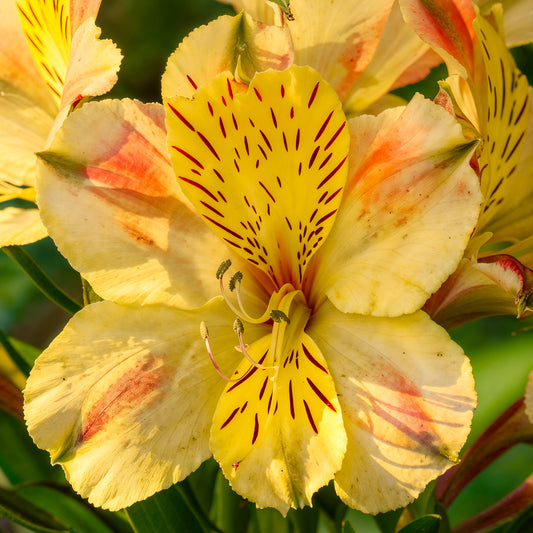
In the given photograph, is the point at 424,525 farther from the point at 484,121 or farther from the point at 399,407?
the point at 484,121

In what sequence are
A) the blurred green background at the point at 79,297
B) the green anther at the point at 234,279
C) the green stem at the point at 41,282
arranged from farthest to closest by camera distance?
the blurred green background at the point at 79,297 < the green stem at the point at 41,282 < the green anther at the point at 234,279

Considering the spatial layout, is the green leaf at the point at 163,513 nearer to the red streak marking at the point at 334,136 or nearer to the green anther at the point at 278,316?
the green anther at the point at 278,316

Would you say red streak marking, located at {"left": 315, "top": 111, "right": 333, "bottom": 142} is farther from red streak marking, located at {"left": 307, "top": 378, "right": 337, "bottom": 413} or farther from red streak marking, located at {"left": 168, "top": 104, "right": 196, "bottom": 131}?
red streak marking, located at {"left": 307, "top": 378, "right": 337, "bottom": 413}

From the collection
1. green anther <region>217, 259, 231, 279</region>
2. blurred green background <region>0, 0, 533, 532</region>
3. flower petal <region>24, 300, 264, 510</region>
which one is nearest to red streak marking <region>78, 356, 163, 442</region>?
flower petal <region>24, 300, 264, 510</region>

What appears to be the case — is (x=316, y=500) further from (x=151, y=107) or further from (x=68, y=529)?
(x=151, y=107)

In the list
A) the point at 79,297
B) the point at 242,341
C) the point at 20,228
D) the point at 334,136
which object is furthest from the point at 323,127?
the point at 79,297

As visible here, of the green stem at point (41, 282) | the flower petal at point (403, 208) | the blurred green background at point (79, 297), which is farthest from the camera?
the blurred green background at point (79, 297)

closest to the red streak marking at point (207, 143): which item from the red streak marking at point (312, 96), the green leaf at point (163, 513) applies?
the red streak marking at point (312, 96)

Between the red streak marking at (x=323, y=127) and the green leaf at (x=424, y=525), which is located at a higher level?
the red streak marking at (x=323, y=127)
